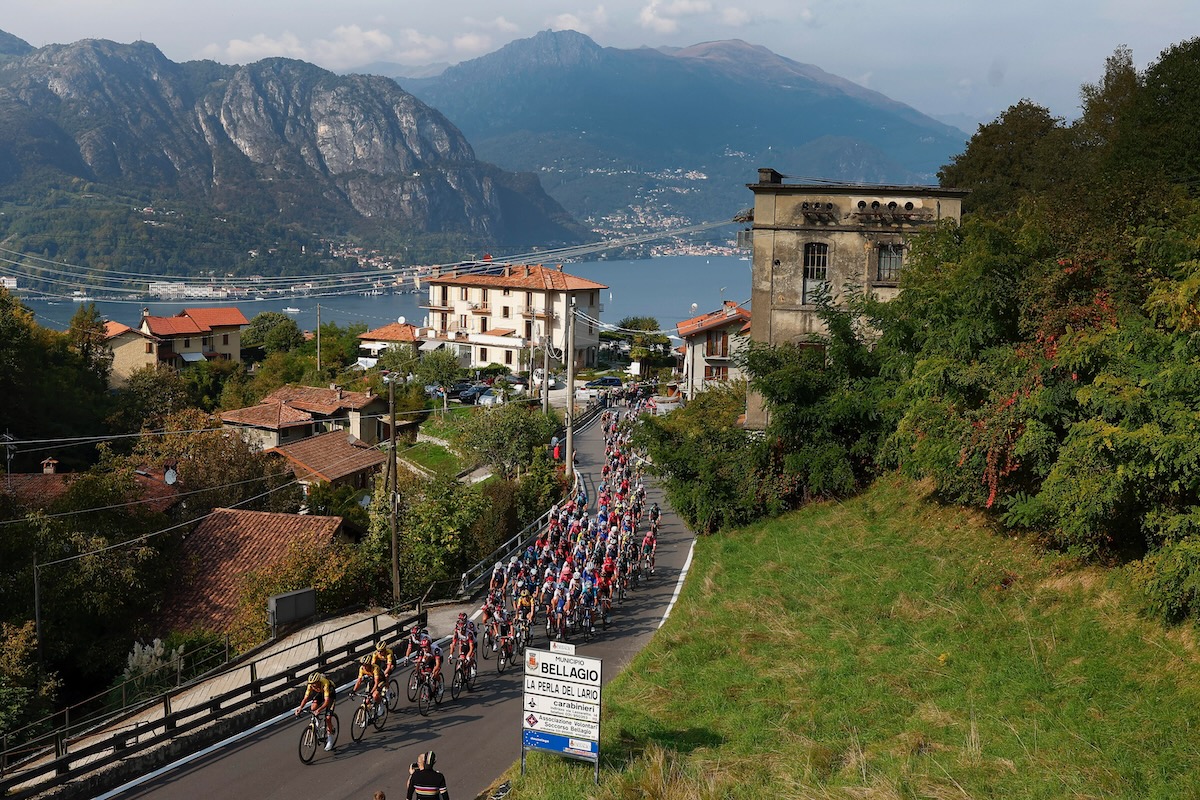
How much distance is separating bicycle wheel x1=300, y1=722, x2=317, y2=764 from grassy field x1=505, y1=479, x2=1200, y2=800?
3.67 meters

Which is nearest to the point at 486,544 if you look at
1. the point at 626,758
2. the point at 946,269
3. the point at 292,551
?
the point at 292,551

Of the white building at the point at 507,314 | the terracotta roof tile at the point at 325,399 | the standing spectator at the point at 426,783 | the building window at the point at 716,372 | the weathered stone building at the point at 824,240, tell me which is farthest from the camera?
the white building at the point at 507,314

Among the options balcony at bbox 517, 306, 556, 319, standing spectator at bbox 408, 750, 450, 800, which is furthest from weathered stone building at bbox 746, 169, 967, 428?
balcony at bbox 517, 306, 556, 319

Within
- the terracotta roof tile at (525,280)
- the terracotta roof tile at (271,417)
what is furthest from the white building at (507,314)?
the terracotta roof tile at (271,417)

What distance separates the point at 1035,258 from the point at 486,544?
58.6 feet

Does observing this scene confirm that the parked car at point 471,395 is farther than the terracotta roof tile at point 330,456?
Yes

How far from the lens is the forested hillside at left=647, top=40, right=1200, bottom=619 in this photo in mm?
15805

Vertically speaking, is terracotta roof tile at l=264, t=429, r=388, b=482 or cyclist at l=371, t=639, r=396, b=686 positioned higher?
cyclist at l=371, t=639, r=396, b=686

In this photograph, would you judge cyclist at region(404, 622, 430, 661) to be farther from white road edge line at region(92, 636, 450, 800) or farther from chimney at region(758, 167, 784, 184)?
chimney at region(758, 167, 784, 184)

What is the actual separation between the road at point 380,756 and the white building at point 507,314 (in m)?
60.4

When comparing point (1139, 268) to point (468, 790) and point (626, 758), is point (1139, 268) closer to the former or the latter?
point (626, 758)

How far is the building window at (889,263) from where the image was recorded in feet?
118

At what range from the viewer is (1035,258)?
21.8m

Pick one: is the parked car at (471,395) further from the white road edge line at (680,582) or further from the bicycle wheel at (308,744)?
the bicycle wheel at (308,744)
